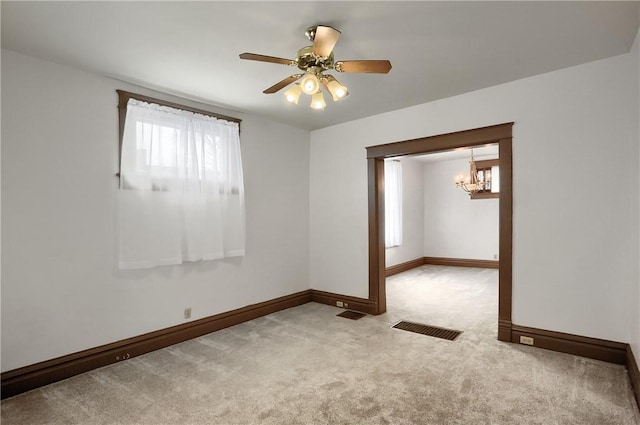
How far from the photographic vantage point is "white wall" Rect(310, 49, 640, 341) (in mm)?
2801

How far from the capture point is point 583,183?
297 centimetres

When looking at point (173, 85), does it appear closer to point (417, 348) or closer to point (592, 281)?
point (417, 348)

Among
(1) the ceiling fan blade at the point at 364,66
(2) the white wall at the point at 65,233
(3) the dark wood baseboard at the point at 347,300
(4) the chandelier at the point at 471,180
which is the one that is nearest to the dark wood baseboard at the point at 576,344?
(3) the dark wood baseboard at the point at 347,300

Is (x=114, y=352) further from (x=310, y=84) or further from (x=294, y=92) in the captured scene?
(x=310, y=84)

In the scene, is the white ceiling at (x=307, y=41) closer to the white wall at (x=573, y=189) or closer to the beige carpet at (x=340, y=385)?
the white wall at (x=573, y=189)

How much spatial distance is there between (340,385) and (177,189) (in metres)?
2.45

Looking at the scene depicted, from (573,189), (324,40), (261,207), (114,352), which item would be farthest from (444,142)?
(114,352)

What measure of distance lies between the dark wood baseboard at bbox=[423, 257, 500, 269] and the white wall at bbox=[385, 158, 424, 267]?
0.32 metres

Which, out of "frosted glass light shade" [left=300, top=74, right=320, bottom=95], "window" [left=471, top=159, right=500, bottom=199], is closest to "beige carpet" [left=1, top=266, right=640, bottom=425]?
"frosted glass light shade" [left=300, top=74, right=320, bottom=95]

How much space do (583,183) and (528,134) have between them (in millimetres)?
657

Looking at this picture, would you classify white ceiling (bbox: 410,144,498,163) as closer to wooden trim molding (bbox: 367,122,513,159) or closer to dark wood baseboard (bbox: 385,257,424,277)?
dark wood baseboard (bbox: 385,257,424,277)

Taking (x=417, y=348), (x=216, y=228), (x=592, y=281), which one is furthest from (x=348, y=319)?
(x=592, y=281)

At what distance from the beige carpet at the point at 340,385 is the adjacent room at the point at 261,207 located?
0.02 m

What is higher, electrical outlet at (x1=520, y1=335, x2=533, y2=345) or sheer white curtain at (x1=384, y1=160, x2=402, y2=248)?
sheer white curtain at (x1=384, y1=160, x2=402, y2=248)
